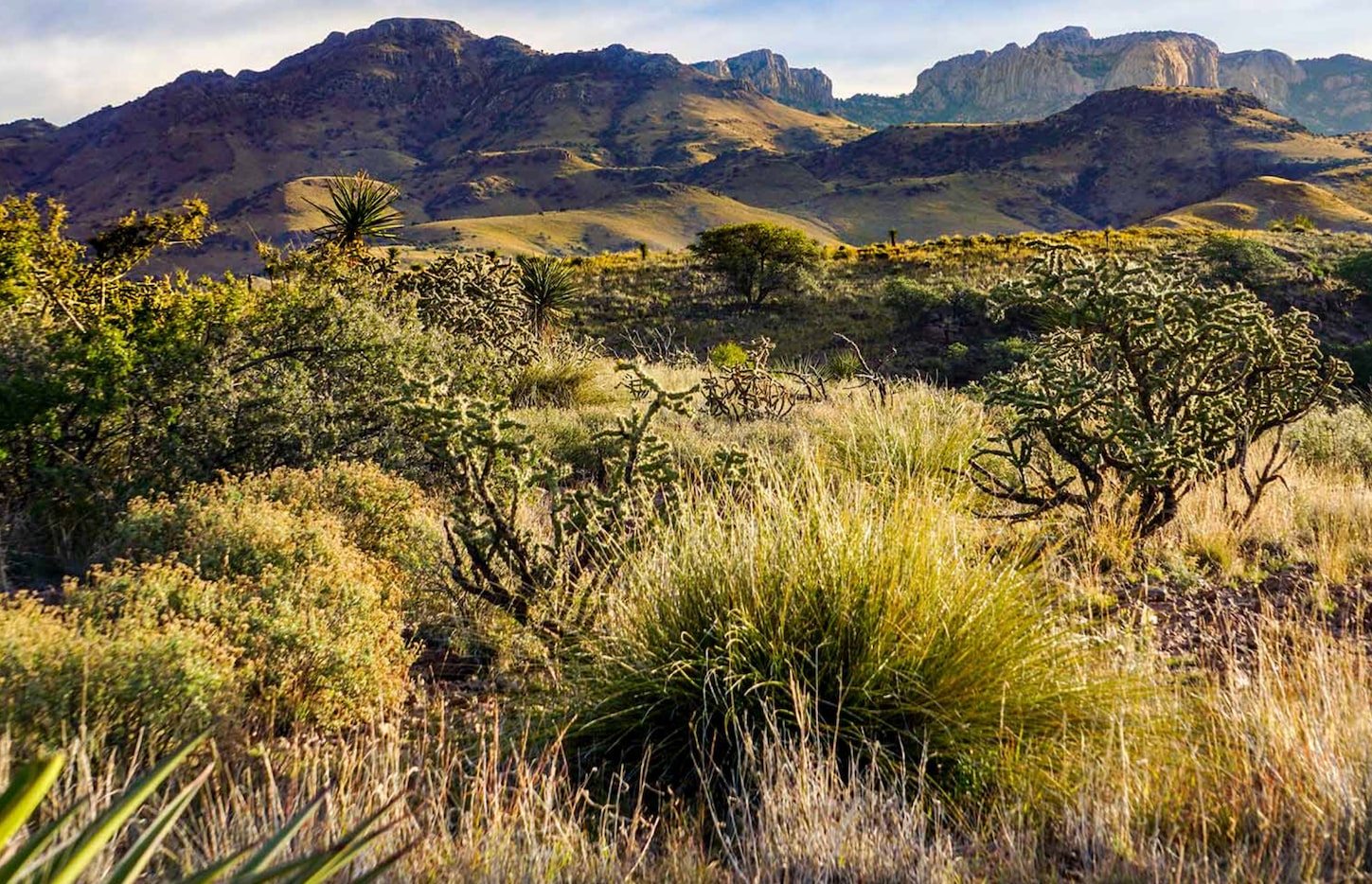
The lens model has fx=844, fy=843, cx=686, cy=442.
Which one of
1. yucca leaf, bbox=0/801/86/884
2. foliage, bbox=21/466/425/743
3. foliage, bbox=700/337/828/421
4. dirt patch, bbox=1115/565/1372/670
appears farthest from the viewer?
foliage, bbox=700/337/828/421

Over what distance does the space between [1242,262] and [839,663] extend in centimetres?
3090

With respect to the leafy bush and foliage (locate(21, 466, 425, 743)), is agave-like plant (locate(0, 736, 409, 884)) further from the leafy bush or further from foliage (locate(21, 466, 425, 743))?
the leafy bush

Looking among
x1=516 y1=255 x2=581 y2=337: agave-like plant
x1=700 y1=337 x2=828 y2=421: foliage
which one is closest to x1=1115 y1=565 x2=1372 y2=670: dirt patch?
x1=700 y1=337 x2=828 y2=421: foliage

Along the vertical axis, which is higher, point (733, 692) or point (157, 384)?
point (157, 384)

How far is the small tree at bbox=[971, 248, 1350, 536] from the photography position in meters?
5.54

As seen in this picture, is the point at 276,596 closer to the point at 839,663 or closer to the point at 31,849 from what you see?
the point at 839,663

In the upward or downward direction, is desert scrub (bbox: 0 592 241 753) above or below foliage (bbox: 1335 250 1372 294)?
below

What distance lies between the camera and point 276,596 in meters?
3.76

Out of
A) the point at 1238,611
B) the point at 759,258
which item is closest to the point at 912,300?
the point at 759,258

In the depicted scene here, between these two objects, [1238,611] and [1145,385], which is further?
[1145,385]

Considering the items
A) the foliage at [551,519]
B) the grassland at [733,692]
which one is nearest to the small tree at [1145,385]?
the grassland at [733,692]

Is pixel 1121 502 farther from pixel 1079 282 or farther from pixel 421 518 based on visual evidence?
pixel 421 518

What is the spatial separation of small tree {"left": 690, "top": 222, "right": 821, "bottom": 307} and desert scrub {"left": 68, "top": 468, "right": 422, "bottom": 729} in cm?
2701

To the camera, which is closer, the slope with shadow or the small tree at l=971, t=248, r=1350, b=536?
the small tree at l=971, t=248, r=1350, b=536
